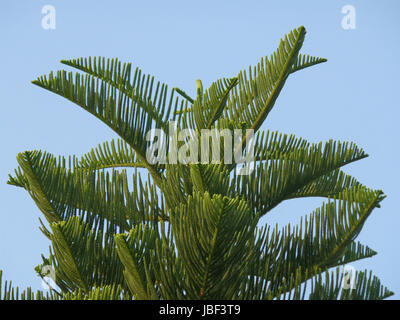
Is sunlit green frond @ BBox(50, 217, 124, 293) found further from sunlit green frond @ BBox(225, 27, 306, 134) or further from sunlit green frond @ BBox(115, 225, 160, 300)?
sunlit green frond @ BBox(225, 27, 306, 134)

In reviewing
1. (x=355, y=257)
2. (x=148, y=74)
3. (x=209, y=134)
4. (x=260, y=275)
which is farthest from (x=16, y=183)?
(x=355, y=257)

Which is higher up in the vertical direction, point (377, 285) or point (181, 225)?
point (181, 225)

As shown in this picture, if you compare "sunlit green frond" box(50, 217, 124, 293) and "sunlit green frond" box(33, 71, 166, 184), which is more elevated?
"sunlit green frond" box(33, 71, 166, 184)

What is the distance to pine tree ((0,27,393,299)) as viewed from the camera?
2277mm

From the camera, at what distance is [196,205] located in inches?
85.7

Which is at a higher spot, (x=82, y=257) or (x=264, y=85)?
(x=264, y=85)

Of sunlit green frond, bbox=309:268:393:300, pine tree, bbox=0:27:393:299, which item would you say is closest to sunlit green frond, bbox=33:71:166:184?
pine tree, bbox=0:27:393:299

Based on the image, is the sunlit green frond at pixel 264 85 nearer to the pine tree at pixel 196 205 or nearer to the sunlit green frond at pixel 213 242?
the pine tree at pixel 196 205

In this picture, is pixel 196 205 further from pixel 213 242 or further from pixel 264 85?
pixel 264 85

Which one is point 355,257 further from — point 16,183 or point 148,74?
point 16,183

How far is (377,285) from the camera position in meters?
2.50

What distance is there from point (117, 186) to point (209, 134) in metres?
0.57

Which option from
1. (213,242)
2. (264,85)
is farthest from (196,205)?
(264,85)

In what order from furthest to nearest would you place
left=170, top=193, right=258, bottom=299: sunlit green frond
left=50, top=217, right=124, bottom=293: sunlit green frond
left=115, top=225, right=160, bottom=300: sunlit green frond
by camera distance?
1. left=50, top=217, right=124, bottom=293: sunlit green frond
2. left=115, top=225, right=160, bottom=300: sunlit green frond
3. left=170, top=193, right=258, bottom=299: sunlit green frond
